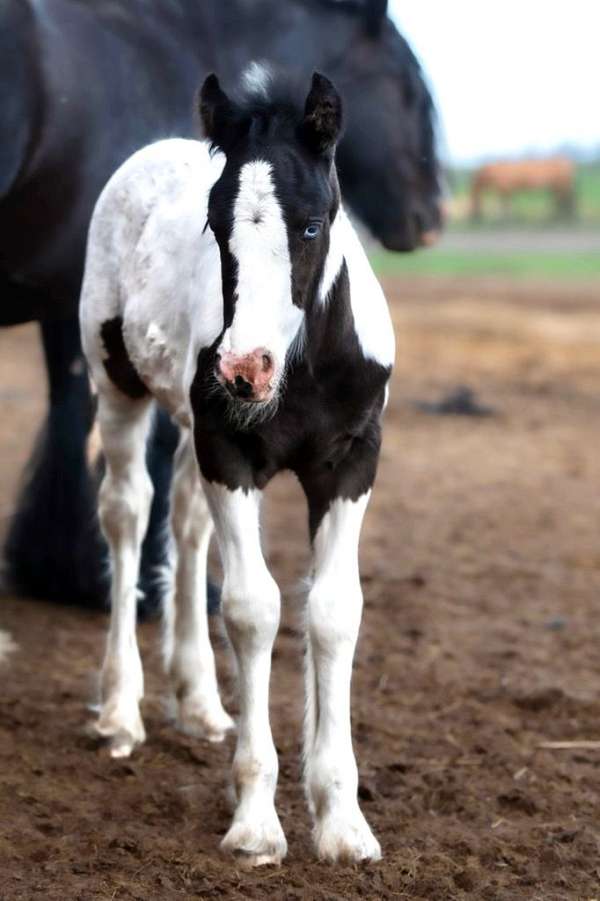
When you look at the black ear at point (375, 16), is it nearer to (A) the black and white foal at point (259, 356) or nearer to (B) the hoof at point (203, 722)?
(A) the black and white foal at point (259, 356)

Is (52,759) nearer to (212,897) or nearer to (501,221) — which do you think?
(212,897)

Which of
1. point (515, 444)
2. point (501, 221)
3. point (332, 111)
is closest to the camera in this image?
point (332, 111)

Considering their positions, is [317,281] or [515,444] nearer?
[317,281]

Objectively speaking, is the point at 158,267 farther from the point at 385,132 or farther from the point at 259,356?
the point at 385,132

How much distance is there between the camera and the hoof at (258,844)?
3.55 meters

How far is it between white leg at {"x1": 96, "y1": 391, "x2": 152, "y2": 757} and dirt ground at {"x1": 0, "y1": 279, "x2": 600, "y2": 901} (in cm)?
14

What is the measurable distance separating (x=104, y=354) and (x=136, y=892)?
5.59ft

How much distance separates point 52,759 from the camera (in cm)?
437

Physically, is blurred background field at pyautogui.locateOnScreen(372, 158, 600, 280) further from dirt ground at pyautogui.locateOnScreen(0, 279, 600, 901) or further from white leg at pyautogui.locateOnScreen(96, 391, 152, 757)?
white leg at pyautogui.locateOnScreen(96, 391, 152, 757)

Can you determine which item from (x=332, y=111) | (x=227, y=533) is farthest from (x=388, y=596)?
(x=332, y=111)

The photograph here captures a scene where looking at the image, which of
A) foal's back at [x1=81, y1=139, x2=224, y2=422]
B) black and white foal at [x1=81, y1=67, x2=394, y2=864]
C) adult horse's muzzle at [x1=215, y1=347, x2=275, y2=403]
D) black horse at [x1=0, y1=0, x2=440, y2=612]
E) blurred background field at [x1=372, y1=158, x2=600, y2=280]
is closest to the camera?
adult horse's muzzle at [x1=215, y1=347, x2=275, y2=403]

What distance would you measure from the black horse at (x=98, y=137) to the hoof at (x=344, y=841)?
221 centimetres

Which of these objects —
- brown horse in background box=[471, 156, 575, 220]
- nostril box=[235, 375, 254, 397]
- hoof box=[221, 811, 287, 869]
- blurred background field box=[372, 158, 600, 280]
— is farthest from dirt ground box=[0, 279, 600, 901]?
brown horse in background box=[471, 156, 575, 220]

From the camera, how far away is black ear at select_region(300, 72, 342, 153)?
3291mm
